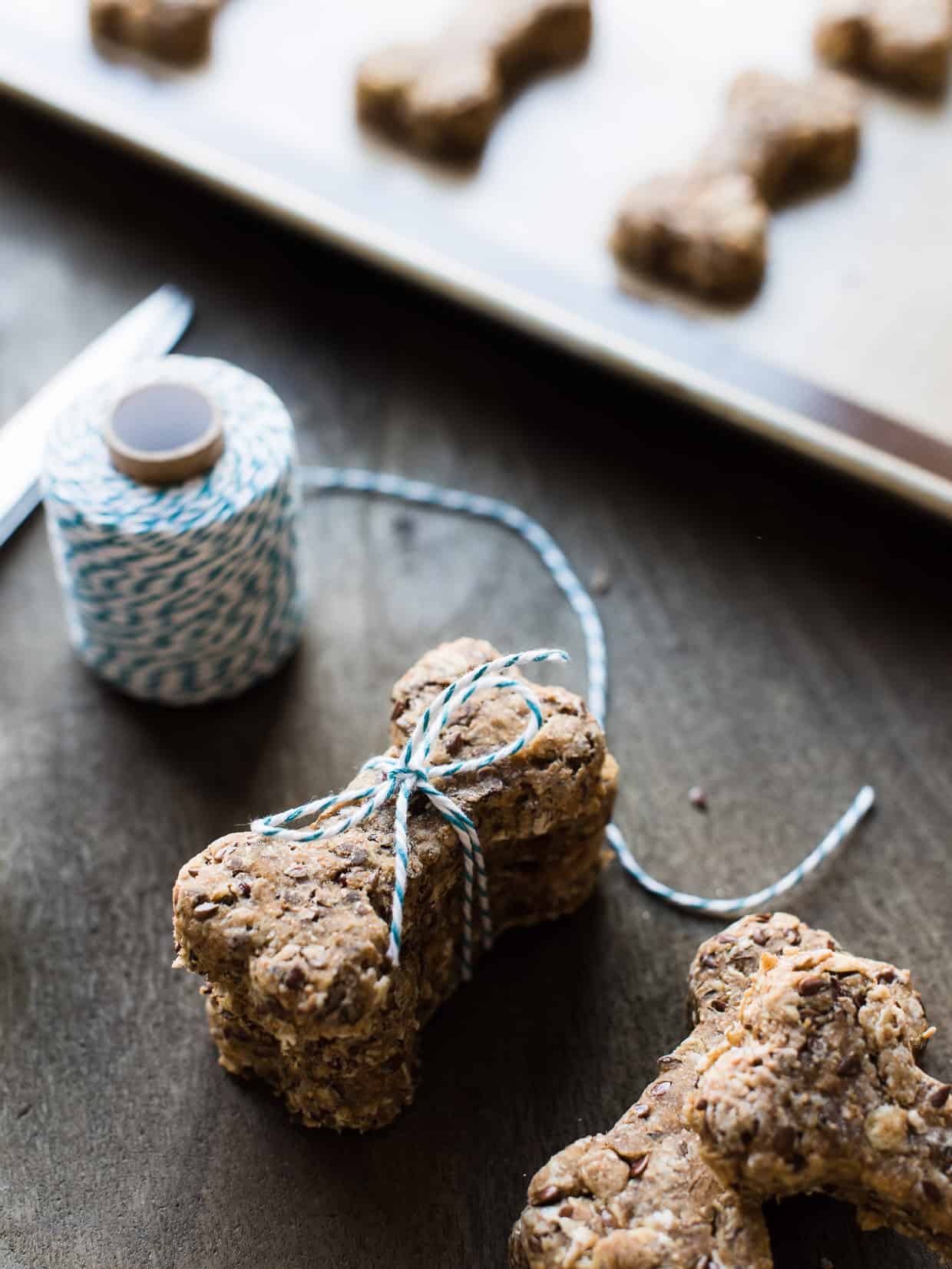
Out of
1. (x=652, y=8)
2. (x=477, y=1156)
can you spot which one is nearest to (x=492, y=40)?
(x=652, y=8)

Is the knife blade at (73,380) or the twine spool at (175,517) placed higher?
the twine spool at (175,517)

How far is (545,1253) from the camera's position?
2.89 ft

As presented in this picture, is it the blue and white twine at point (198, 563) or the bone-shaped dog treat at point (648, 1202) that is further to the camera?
the blue and white twine at point (198, 563)

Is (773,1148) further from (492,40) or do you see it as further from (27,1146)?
(492,40)

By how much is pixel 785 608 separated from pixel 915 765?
21 centimetres

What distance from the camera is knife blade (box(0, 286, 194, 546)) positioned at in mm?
1342

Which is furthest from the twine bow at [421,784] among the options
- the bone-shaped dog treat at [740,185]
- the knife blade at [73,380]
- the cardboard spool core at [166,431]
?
the bone-shaped dog treat at [740,185]

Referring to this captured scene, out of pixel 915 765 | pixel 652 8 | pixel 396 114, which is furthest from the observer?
pixel 652 8

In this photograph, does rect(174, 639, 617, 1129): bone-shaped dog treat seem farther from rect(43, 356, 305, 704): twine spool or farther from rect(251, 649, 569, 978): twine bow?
rect(43, 356, 305, 704): twine spool

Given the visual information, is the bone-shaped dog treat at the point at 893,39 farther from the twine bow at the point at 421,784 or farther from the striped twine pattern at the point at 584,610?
the twine bow at the point at 421,784

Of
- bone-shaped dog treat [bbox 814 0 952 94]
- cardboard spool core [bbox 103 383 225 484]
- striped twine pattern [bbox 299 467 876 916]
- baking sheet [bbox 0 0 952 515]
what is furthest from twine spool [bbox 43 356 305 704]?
bone-shaped dog treat [bbox 814 0 952 94]

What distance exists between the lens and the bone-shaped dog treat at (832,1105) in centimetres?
84

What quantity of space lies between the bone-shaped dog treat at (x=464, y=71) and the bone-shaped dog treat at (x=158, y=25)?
0.24 metres

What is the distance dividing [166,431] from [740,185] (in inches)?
30.2
